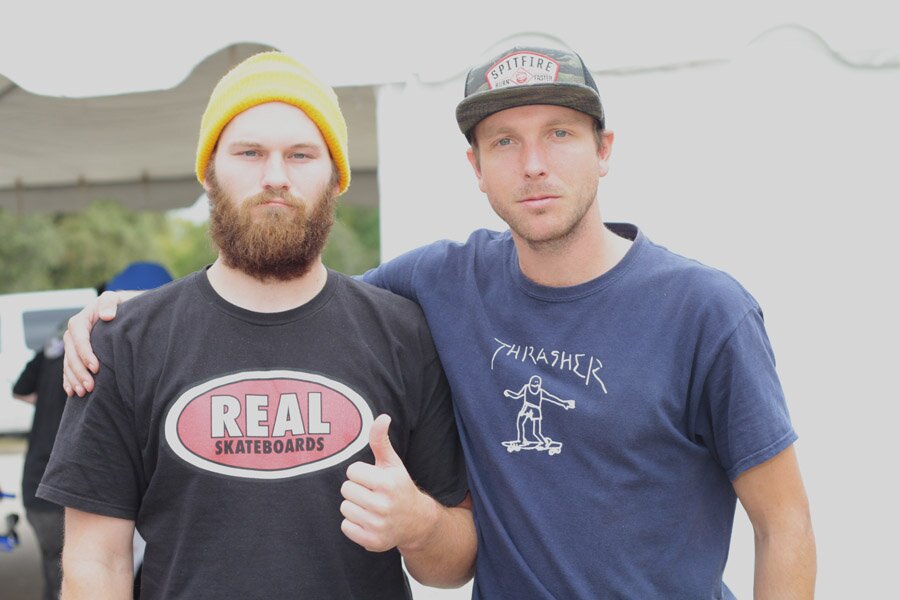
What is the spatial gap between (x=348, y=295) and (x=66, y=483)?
0.69 m

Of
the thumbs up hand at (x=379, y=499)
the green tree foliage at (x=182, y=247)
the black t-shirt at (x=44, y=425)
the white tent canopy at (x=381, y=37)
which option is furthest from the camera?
the green tree foliage at (x=182, y=247)

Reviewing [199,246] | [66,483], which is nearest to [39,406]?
[66,483]

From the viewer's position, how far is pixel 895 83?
292cm

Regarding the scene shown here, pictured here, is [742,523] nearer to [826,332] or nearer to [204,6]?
[826,332]

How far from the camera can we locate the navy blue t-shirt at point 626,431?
1747 millimetres

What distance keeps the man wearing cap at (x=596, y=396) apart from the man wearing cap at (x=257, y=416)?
135mm

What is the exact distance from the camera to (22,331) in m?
10.2

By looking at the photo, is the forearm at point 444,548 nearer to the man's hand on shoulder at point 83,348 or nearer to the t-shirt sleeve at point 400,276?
the t-shirt sleeve at point 400,276

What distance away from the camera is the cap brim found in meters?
1.86

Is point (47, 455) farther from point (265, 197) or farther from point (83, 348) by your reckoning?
point (265, 197)

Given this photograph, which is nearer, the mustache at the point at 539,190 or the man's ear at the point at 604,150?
the mustache at the point at 539,190

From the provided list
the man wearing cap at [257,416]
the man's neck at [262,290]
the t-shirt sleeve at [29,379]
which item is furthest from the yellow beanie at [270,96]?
Result: the t-shirt sleeve at [29,379]

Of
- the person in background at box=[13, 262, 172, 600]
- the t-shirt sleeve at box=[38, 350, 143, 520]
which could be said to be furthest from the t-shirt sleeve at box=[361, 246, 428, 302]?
the person in background at box=[13, 262, 172, 600]

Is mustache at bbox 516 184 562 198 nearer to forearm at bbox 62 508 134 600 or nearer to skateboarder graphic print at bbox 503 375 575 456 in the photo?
skateboarder graphic print at bbox 503 375 575 456
